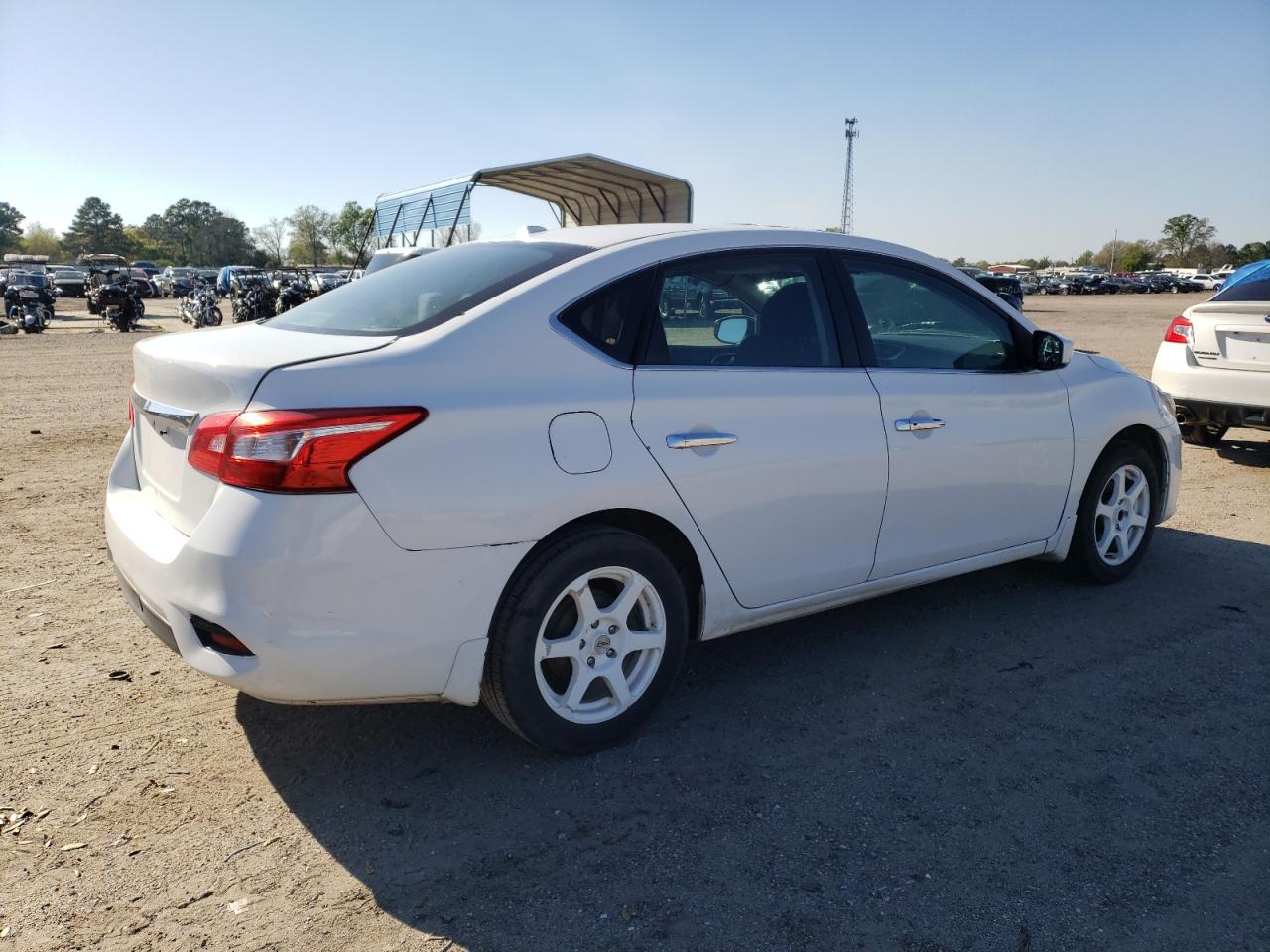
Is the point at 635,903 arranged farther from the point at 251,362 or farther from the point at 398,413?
the point at 251,362

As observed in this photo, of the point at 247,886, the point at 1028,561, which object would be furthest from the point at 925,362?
the point at 247,886

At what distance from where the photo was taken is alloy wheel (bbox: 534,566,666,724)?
294cm

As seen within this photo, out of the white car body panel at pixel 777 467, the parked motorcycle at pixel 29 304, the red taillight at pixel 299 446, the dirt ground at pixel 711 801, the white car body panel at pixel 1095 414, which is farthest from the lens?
the parked motorcycle at pixel 29 304

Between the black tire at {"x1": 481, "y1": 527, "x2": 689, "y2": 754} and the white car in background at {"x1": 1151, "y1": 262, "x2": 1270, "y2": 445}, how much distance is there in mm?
6031

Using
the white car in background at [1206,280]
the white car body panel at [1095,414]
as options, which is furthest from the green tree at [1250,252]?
the white car body panel at [1095,414]

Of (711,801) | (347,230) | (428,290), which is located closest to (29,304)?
(428,290)

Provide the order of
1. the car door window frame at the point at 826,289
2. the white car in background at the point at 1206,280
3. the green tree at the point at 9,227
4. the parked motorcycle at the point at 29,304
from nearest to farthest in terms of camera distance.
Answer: the car door window frame at the point at 826,289, the parked motorcycle at the point at 29,304, the white car in background at the point at 1206,280, the green tree at the point at 9,227

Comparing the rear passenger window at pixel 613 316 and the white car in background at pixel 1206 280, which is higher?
the white car in background at pixel 1206 280

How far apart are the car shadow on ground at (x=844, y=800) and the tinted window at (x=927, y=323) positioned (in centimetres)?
120

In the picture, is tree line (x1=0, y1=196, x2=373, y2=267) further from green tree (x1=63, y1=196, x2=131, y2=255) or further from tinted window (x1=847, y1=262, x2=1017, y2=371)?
tinted window (x1=847, y1=262, x2=1017, y2=371)

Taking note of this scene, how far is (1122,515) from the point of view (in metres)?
4.74

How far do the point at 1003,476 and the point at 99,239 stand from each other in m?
155

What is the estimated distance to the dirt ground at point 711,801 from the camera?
231cm

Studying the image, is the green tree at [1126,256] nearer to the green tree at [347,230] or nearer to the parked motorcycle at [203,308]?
the green tree at [347,230]
